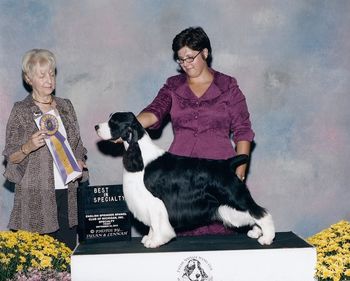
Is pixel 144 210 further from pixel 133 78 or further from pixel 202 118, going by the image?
pixel 133 78

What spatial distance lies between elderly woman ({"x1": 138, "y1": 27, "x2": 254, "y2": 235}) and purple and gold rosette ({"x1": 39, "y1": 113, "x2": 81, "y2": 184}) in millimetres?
463

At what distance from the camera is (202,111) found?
119 inches

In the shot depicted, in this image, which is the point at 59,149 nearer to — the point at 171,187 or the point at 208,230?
the point at 171,187

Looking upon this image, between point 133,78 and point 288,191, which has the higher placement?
point 133,78

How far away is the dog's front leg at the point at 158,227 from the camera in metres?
2.60

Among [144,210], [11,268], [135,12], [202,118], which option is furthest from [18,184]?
[135,12]

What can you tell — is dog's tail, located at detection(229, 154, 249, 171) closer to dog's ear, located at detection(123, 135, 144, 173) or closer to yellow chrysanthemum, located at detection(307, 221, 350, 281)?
dog's ear, located at detection(123, 135, 144, 173)

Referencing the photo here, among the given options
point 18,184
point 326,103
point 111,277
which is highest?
point 326,103

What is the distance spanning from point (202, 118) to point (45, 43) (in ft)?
6.15

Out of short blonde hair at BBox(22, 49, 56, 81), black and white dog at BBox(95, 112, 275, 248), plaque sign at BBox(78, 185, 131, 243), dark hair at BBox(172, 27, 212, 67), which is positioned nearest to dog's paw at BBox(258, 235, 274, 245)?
black and white dog at BBox(95, 112, 275, 248)

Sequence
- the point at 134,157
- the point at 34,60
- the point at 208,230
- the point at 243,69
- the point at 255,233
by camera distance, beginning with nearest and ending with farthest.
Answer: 1. the point at 134,157
2. the point at 255,233
3. the point at 34,60
4. the point at 208,230
5. the point at 243,69

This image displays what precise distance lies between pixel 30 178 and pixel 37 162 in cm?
10

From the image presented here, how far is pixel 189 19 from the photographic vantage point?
434cm

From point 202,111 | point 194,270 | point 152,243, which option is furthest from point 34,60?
point 194,270
